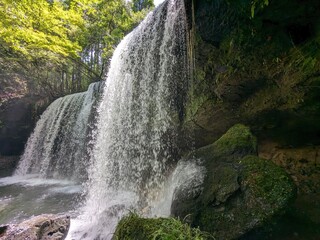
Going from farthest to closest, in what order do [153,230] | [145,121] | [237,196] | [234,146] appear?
[145,121]
[234,146]
[237,196]
[153,230]

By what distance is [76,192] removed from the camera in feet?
25.1

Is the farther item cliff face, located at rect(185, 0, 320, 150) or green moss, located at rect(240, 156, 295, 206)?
cliff face, located at rect(185, 0, 320, 150)

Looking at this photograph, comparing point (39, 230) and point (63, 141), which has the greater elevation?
point (63, 141)

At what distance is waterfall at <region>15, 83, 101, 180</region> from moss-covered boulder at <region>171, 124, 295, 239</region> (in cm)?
737

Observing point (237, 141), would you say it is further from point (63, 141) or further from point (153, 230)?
point (63, 141)

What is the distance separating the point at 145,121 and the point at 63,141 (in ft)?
22.6

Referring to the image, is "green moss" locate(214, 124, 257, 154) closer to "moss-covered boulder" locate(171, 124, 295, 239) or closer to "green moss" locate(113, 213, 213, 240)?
"moss-covered boulder" locate(171, 124, 295, 239)

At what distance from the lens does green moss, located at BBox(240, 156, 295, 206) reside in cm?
299

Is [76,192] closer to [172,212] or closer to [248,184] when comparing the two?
[172,212]

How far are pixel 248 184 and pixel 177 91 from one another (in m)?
3.26

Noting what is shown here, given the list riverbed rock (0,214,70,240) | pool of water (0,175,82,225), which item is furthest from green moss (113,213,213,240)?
pool of water (0,175,82,225)

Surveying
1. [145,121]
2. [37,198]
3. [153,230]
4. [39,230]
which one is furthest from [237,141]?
[37,198]

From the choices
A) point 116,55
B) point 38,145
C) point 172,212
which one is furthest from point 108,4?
point 172,212

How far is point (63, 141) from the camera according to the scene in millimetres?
11625
